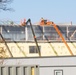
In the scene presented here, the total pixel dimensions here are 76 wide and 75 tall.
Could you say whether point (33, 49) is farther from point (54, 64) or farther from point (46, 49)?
point (54, 64)

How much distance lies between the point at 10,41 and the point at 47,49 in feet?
10.2

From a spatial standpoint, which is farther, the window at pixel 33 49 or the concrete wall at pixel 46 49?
the concrete wall at pixel 46 49

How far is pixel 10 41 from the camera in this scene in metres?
30.2

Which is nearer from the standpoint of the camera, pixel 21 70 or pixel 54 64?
pixel 21 70

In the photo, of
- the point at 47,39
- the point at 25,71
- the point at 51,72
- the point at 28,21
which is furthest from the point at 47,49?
the point at 25,71

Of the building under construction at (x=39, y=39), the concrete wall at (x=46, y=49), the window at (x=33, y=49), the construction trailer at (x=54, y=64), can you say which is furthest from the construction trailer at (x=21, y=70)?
the window at (x=33, y=49)

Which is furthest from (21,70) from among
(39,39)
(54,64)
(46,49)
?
(46,49)

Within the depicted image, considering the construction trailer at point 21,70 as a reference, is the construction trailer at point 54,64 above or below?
below

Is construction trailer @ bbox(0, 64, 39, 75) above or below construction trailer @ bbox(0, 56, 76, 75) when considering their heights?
above

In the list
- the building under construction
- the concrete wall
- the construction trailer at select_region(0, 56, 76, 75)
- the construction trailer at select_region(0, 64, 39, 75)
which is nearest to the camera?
the construction trailer at select_region(0, 64, 39, 75)

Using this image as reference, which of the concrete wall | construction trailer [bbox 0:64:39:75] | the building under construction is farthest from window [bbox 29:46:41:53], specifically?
construction trailer [bbox 0:64:39:75]

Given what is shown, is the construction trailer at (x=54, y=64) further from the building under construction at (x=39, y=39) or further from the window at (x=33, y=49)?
the window at (x=33, y=49)

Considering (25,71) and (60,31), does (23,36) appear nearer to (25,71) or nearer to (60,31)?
(60,31)

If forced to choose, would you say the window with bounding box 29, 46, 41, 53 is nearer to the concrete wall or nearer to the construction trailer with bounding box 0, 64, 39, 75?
the concrete wall
